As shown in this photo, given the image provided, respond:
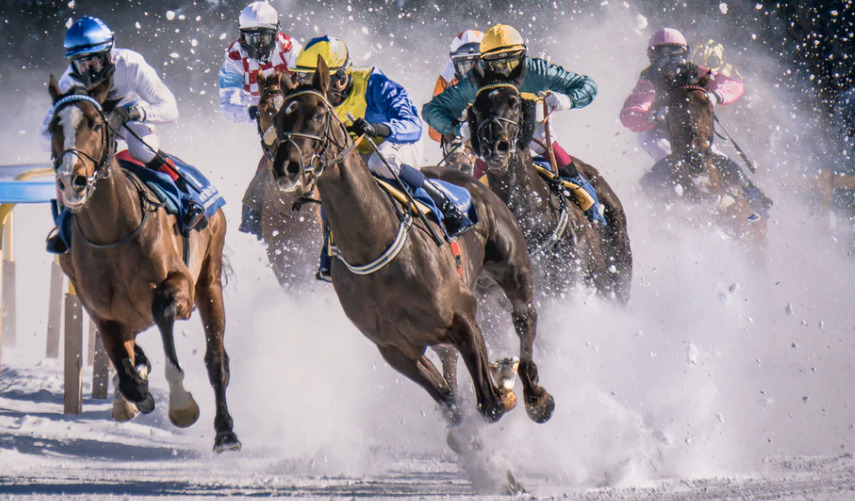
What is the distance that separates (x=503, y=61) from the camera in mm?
5582

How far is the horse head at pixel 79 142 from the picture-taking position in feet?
13.3

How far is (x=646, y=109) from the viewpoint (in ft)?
29.2

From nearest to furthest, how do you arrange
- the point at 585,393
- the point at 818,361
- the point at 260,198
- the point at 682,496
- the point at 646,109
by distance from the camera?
the point at 682,496 → the point at 585,393 → the point at 260,198 → the point at 818,361 → the point at 646,109

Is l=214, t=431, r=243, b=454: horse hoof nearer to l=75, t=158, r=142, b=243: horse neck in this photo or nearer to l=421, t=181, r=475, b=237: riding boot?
l=75, t=158, r=142, b=243: horse neck

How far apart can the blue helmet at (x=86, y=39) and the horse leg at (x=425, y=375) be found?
2.21 meters

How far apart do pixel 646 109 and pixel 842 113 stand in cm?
540

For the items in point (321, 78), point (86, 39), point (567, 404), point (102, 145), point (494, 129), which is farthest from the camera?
point (567, 404)

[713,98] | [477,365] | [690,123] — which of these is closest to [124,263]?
[477,365]

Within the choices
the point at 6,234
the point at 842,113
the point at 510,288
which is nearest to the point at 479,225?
the point at 510,288

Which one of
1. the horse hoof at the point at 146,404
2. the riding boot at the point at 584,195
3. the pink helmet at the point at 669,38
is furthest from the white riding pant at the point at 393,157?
the pink helmet at the point at 669,38

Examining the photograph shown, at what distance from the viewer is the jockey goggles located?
5.55 meters

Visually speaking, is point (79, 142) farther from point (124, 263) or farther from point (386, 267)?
point (386, 267)

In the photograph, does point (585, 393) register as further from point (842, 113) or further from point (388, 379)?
point (842, 113)

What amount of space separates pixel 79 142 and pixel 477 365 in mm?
2000
